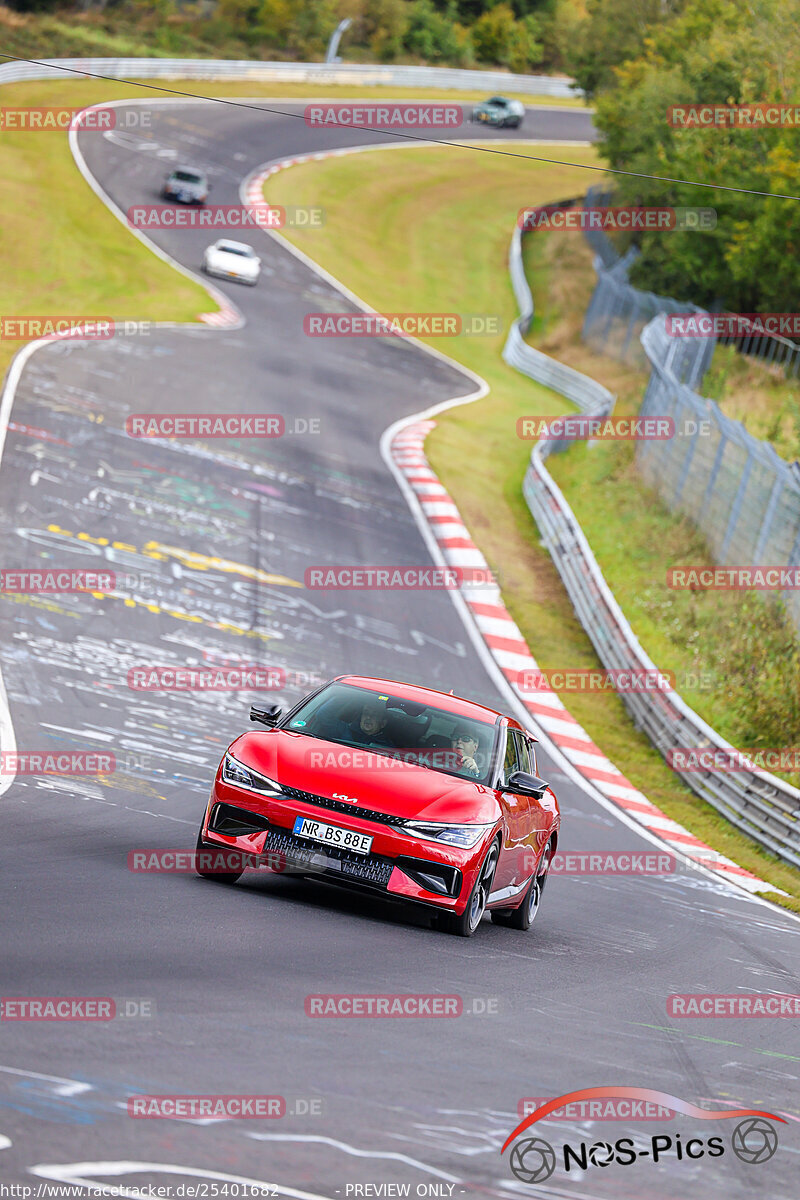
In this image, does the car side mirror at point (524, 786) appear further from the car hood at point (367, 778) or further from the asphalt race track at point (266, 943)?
the asphalt race track at point (266, 943)

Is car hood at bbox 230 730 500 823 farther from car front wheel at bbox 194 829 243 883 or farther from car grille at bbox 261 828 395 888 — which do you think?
car front wheel at bbox 194 829 243 883

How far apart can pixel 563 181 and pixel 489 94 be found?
A: 1336 centimetres

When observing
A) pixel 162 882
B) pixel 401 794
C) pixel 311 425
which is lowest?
pixel 311 425

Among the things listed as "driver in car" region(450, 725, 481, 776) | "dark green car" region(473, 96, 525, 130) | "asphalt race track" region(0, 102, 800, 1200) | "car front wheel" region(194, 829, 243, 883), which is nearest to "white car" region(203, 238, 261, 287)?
"asphalt race track" region(0, 102, 800, 1200)

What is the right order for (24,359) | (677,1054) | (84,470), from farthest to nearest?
(24,359) → (84,470) → (677,1054)

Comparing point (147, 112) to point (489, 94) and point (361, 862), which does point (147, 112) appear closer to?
point (489, 94)

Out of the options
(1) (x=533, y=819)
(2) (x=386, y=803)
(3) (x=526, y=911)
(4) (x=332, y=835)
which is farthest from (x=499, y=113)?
(4) (x=332, y=835)

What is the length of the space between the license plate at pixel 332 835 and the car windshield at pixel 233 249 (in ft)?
121

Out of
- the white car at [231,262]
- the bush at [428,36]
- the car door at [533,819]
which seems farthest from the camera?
the bush at [428,36]

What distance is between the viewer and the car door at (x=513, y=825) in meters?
9.87

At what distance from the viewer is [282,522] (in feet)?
79.5

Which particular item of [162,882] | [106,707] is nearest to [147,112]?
[106,707]

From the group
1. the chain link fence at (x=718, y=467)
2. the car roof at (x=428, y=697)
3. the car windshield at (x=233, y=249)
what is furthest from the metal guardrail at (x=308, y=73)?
the car roof at (x=428, y=697)

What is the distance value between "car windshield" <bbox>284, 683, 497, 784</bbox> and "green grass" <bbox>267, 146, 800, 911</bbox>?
542 cm
